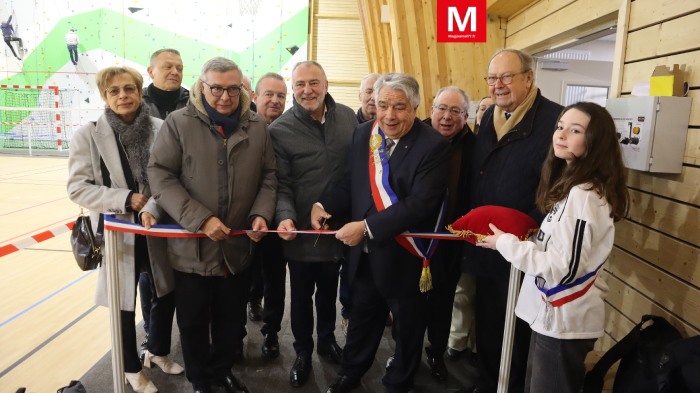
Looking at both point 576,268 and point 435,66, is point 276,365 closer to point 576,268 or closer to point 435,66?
point 576,268

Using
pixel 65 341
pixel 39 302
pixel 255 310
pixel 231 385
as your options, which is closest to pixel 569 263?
pixel 231 385

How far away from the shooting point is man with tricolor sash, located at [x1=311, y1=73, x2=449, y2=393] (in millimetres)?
2209

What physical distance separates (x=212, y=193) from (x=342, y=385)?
127cm

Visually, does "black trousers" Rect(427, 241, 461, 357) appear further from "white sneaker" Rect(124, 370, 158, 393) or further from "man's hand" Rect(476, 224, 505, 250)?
"white sneaker" Rect(124, 370, 158, 393)

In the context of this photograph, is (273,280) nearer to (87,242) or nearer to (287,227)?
(287,227)

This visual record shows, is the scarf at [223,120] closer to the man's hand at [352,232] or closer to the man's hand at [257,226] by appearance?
the man's hand at [257,226]

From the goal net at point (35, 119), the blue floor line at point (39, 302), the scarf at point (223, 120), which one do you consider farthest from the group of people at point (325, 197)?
the goal net at point (35, 119)

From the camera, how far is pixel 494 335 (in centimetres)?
243

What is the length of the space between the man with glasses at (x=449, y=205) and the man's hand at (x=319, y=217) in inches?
24.0

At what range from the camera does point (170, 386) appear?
272 centimetres

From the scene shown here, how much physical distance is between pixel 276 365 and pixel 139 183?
1.43 metres

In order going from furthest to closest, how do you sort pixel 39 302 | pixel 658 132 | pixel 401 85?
1. pixel 39 302
2. pixel 401 85
3. pixel 658 132

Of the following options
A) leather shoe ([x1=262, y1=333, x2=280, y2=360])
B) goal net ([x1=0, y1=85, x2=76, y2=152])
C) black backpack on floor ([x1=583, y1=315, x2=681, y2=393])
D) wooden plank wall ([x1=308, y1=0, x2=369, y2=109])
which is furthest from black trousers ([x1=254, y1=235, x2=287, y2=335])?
goal net ([x1=0, y1=85, x2=76, y2=152])

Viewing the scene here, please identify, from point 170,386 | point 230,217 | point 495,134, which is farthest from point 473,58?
point 170,386
